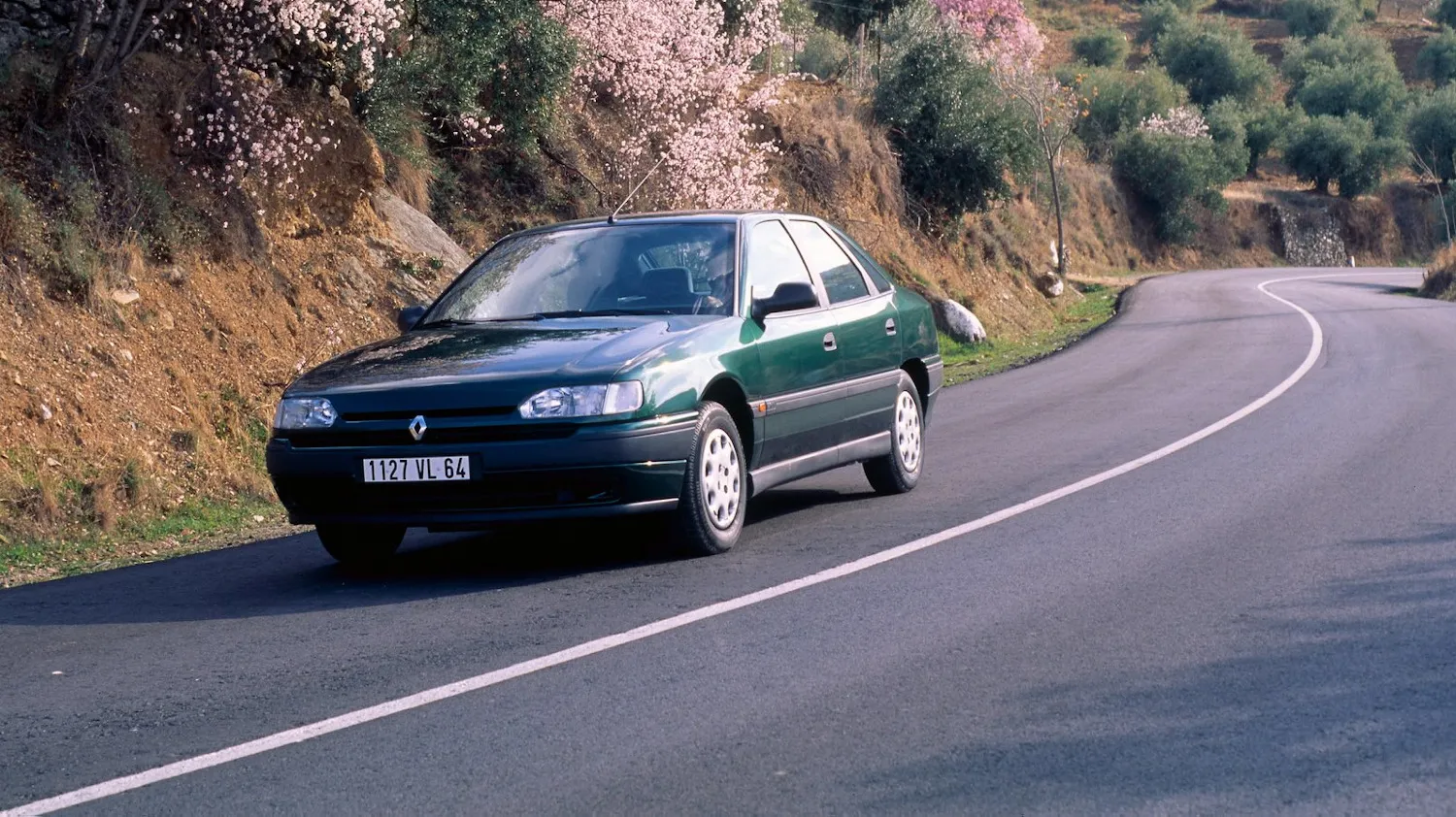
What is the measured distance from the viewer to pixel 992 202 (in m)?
35.3

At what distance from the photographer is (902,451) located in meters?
9.83

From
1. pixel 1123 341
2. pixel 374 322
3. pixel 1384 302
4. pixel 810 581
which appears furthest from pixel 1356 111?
pixel 810 581

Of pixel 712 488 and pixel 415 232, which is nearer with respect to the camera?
pixel 712 488

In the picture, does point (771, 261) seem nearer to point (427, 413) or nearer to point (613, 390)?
point (613, 390)

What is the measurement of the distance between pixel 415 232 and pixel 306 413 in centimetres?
946

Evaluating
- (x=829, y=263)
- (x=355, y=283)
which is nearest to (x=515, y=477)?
(x=829, y=263)

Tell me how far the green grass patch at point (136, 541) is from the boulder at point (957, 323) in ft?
54.9

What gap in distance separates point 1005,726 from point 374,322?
1109 cm

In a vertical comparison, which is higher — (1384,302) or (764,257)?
(764,257)

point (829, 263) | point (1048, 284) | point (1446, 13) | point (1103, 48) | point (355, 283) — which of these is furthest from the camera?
point (1446, 13)

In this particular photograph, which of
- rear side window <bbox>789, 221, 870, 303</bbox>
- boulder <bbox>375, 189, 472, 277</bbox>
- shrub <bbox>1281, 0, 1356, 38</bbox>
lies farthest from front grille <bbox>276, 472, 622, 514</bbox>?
shrub <bbox>1281, 0, 1356, 38</bbox>

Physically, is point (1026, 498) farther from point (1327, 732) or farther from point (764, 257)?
point (1327, 732)

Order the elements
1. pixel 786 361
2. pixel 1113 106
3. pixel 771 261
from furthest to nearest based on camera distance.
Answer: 1. pixel 1113 106
2. pixel 771 261
3. pixel 786 361

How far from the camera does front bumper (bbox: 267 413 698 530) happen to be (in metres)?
7.07
